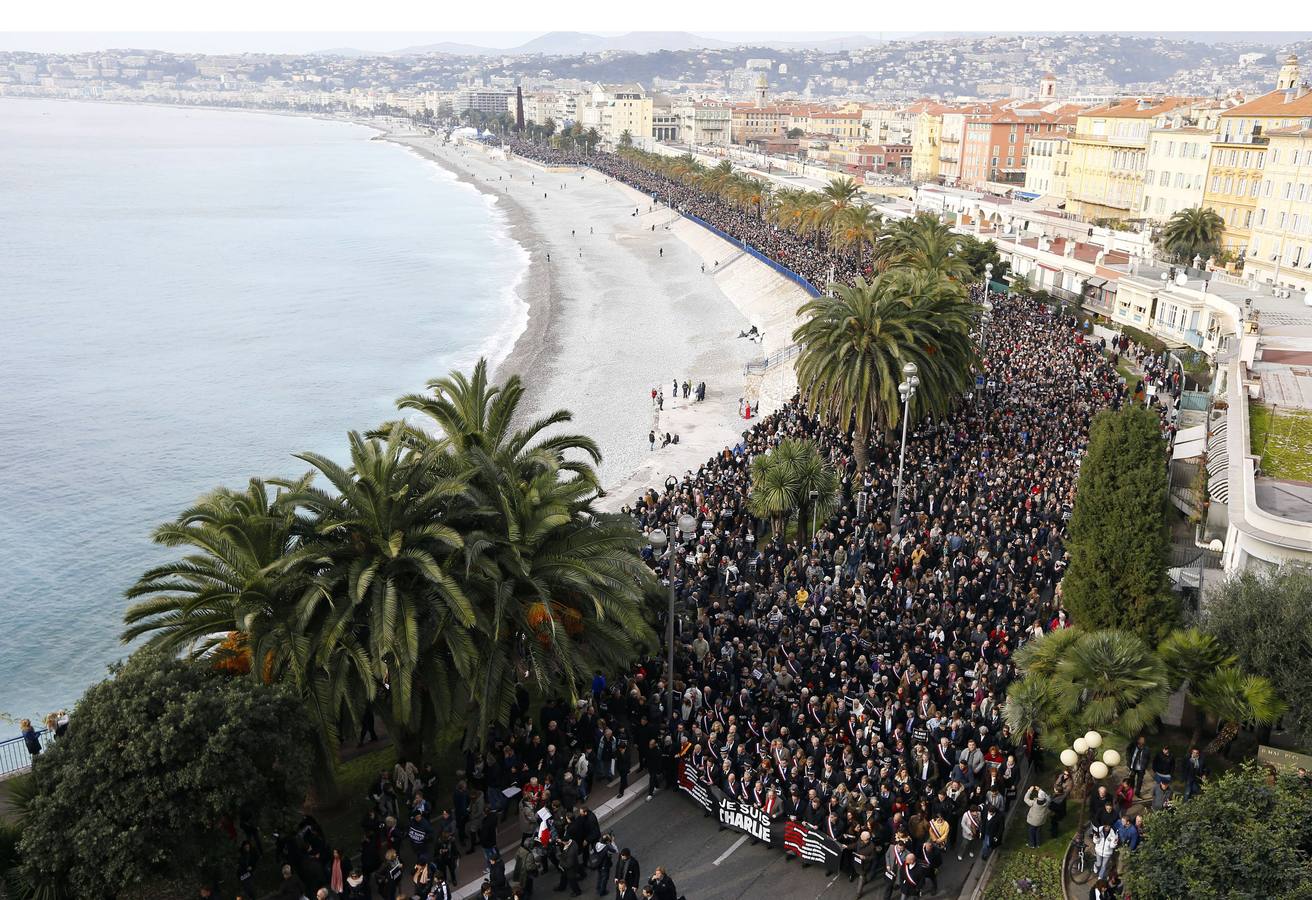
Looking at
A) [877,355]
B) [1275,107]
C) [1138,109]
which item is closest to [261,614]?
[877,355]

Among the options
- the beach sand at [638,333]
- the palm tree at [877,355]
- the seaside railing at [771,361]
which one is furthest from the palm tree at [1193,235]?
the palm tree at [877,355]

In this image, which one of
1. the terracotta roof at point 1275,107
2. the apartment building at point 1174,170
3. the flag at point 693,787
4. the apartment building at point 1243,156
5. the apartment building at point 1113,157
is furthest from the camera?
the apartment building at point 1113,157

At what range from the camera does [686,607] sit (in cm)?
1994

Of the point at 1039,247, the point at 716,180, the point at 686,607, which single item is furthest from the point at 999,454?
the point at 716,180

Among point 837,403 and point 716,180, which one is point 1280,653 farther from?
point 716,180

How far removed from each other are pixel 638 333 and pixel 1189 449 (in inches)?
1463

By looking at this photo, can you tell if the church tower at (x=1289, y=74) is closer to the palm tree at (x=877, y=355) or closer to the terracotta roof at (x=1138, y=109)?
the terracotta roof at (x=1138, y=109)

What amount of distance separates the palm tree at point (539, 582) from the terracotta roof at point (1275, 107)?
1920 inches

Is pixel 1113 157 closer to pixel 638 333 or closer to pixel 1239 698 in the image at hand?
pixel 638 333

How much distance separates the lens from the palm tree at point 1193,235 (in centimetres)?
5047

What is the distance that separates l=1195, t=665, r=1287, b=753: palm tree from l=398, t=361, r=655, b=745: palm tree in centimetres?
793

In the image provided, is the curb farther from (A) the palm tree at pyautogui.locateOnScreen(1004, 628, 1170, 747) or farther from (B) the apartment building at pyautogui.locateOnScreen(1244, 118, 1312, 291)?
(B) the apartment building at pyautogui.locateOnScreen(1244, 118, 1312, 291)

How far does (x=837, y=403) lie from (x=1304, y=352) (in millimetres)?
13901

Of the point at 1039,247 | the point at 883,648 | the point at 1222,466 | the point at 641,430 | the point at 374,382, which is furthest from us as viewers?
the point at 1039,247
